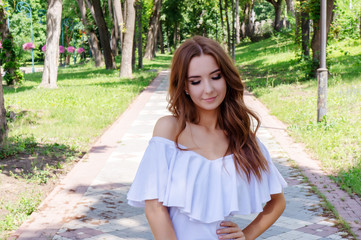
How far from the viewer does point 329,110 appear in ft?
33.9

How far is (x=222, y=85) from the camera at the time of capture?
2.01m

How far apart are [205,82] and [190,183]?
42 centimetres

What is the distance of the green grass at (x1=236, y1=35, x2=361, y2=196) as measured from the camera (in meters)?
7.00

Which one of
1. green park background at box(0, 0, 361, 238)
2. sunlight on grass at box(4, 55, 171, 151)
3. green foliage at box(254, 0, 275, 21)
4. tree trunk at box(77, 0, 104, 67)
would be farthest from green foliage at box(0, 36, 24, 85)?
green foliage at box(254, 0, 275, 21)

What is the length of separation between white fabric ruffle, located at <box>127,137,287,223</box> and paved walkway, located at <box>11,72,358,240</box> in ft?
9.02

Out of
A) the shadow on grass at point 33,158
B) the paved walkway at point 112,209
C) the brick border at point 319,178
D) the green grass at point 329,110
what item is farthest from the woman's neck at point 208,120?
the shadow on grass at point 33,158

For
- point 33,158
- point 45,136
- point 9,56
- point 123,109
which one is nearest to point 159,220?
point 33,158

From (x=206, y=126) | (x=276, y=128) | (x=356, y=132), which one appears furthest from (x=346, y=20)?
(x=206, y=126)

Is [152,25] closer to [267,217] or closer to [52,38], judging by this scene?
[52,38]

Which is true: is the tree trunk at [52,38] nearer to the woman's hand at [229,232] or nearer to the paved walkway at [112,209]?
the paved walkway at [112,209]

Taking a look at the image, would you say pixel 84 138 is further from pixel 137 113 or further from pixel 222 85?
pixel 222 85

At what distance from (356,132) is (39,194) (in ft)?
17.8

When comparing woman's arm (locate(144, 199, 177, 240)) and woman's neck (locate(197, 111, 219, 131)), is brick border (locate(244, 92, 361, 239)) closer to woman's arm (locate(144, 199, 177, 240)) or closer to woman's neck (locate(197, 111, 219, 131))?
woman's neck (locate(197, 111, 219, 131))

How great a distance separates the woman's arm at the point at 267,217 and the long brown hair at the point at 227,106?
6.6 inches
